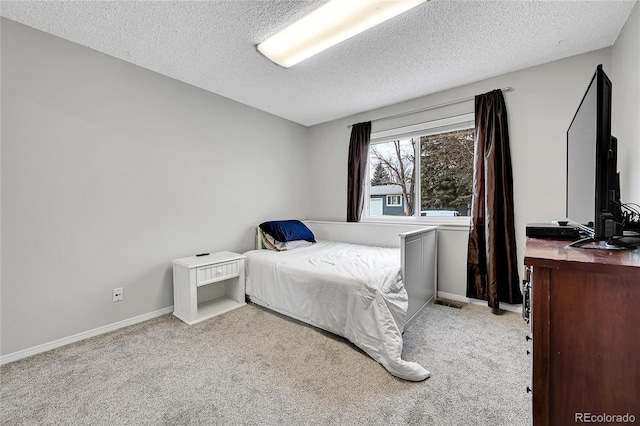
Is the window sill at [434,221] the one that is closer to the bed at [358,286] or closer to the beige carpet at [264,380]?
the bed at [358,286]

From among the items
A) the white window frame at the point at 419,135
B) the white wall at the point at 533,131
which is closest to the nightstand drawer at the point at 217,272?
the white window frame at the point at 419,135

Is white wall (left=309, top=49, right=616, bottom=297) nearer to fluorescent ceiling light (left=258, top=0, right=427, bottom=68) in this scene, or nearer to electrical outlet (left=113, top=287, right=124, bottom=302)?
fluorescent ceiling light (left=258, top=0, right=427, bottom=68)

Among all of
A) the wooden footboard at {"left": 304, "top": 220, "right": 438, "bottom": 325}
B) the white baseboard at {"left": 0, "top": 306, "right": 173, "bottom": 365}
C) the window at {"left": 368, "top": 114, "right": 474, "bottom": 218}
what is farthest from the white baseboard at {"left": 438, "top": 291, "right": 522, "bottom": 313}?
the white baseboard at {"left": 0, "top": 306, "right": 173, "bottom": 365}

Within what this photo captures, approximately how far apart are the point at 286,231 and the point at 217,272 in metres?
0.96

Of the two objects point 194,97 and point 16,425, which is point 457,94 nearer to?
point 194,97

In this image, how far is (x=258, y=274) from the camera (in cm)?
265

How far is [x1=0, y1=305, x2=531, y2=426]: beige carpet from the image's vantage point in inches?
51.3

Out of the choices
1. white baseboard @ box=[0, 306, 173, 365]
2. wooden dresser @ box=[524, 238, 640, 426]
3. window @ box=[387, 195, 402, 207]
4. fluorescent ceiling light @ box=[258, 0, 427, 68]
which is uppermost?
fluorescent ceiling light @ box=[258, 0, 427, 68]

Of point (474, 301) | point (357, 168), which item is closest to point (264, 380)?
point (474, 301)

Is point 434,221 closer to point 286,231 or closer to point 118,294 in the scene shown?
point 286,231

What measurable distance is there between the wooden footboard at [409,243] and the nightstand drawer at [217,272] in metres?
1.49

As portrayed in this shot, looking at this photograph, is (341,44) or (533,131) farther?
(533,131)

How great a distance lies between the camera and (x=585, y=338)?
2.38 feet

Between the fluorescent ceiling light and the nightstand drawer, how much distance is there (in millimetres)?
1938
